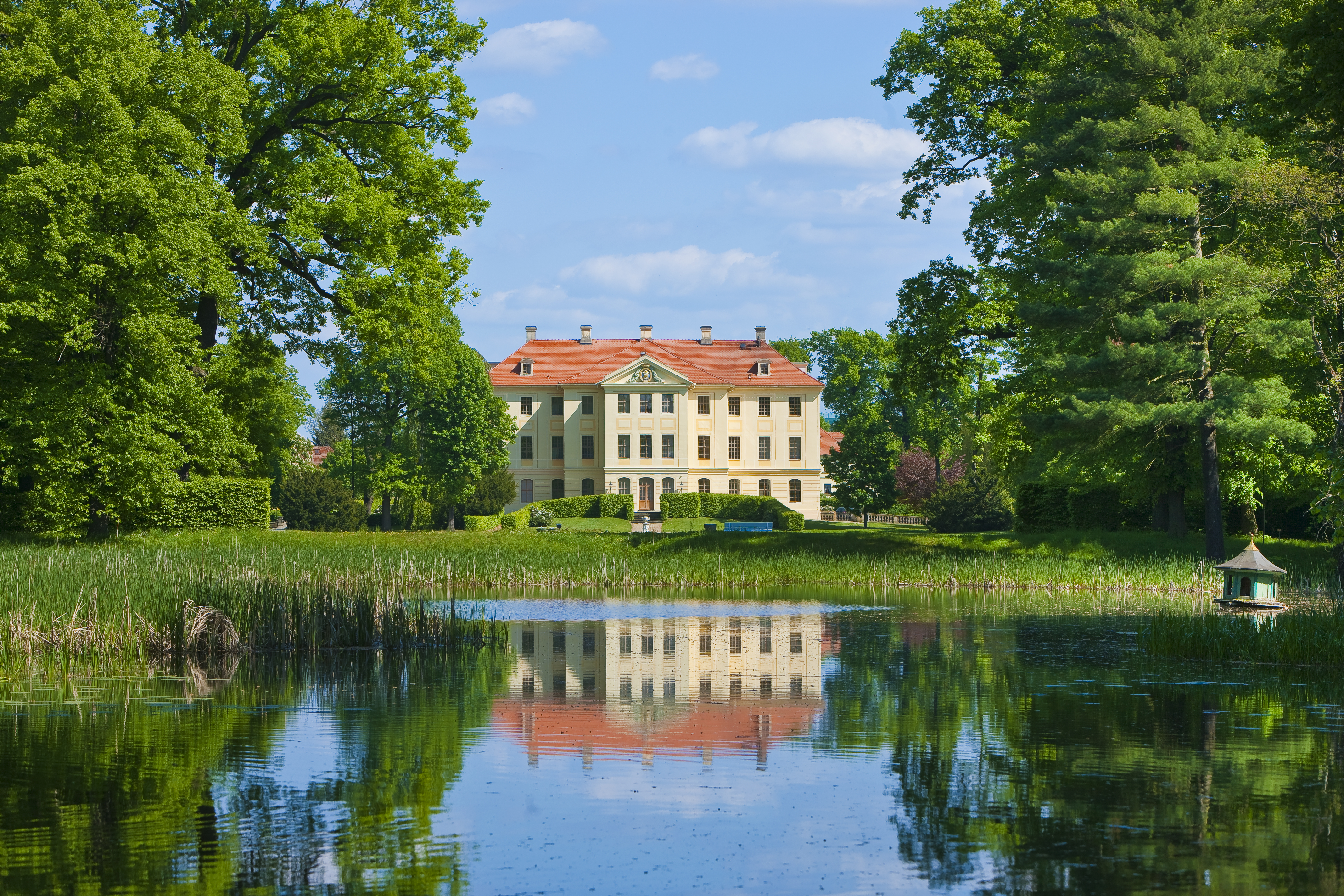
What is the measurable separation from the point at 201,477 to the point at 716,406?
39.4m

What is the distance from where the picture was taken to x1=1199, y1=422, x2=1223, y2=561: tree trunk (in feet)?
86.7

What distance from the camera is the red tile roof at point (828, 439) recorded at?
87.9m

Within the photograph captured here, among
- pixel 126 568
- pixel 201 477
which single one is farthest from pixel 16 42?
pixel 126 568

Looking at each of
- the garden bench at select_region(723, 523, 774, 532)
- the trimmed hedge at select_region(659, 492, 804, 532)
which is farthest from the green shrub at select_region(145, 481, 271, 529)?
the trimmed hedge at select_region(659, 492, 804, 532)

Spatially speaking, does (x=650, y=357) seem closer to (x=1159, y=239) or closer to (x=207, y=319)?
(x=207, y=319)

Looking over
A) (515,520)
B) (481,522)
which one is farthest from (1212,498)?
(515,520)

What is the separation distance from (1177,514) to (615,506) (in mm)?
35623

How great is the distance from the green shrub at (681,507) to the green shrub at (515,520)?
716 centimetres

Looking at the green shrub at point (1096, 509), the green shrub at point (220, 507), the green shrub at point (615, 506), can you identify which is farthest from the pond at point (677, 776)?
the green shrub at point (615, 506)

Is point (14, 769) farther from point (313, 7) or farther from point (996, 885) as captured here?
point (313, 7)

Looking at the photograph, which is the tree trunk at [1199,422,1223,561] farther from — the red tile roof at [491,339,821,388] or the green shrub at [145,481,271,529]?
the red tile roof at [491,339,821,388]

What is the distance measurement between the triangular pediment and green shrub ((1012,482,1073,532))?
33.2m

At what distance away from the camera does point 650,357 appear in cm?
6738

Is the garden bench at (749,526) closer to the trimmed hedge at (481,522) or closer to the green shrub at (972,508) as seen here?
the green shrub at (972,508)
